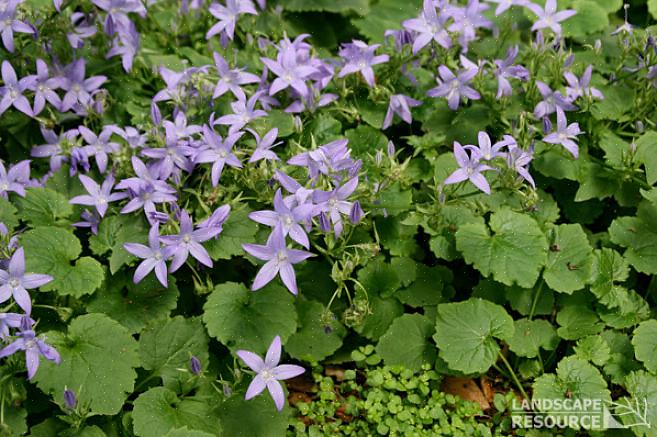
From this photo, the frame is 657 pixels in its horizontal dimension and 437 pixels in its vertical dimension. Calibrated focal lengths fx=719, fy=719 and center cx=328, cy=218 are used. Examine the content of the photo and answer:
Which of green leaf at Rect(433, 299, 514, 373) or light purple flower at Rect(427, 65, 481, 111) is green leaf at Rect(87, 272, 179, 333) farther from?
light purple flower at Rect(427, 65, 481, 111)

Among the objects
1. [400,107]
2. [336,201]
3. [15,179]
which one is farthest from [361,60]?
[15,179]

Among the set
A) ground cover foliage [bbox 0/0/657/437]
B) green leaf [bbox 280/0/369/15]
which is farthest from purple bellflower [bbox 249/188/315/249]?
green leaf [bbox 280/0/369/15]

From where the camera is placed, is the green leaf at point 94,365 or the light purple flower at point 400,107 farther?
the light purple flower at point 400,107

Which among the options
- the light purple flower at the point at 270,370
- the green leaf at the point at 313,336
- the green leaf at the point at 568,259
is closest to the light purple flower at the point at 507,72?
the green leaf at the point at 568,259

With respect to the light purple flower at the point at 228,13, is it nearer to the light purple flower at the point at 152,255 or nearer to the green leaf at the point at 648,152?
the light purple flower at the point at 152,255

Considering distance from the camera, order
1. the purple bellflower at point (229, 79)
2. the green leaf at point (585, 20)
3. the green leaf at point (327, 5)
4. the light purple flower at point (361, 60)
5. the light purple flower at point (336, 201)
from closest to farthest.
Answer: the light purple flower at point (336, 201), the purple bellflower at point (229, 79), the light purple flower at point (361, 60), the green leaf at point (585, 20), the green leaf at point (327, 5)

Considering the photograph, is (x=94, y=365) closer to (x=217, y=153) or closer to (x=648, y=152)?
(x=217, y=153)

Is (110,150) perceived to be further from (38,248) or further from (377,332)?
(377,332)
